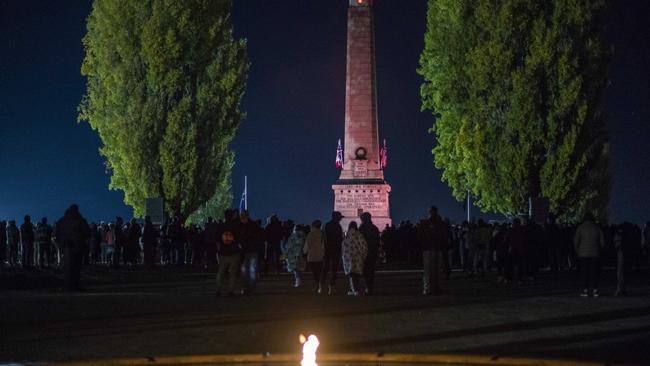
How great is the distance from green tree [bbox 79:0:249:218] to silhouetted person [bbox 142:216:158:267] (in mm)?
7584

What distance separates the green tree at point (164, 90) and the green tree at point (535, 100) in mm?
9909

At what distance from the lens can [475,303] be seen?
61.3 ft

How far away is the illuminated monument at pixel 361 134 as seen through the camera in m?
48.9

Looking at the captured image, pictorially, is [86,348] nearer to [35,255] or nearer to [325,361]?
[325,361]

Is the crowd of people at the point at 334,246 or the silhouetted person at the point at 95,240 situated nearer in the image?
the crowd of people at the point at 334,246

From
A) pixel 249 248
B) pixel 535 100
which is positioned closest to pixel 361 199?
pixel 535 100

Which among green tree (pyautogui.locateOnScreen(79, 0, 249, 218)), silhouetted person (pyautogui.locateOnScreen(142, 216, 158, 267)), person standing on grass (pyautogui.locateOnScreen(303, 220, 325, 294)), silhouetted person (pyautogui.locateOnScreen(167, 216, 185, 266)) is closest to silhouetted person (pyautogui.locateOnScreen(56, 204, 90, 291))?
person standing on grass (pyautogui.locateOnScreen(303, 220, 325, 294))

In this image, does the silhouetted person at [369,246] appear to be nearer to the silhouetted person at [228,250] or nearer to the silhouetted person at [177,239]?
the silhouetted person at [228,250]

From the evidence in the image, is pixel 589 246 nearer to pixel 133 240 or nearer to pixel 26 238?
pixel 133 240

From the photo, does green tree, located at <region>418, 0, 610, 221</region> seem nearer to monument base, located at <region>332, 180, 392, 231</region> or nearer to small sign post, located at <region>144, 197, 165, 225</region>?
monument base, located at <region>332, 180, 392, 231</region>

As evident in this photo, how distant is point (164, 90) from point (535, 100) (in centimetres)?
1419

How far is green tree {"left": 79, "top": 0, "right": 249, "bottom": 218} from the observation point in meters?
41.9

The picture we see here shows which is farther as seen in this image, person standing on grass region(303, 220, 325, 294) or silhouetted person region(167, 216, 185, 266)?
silhouetted person region(167, 216, 185, 266)

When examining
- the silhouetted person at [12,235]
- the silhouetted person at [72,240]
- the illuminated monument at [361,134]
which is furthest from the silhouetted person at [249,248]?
the illuminated monument at [361,134]
